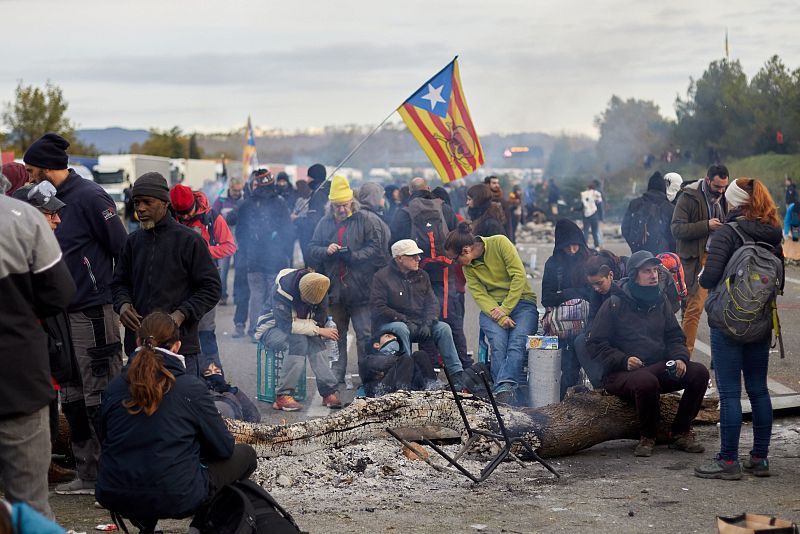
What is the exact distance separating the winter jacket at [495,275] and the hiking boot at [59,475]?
12.3 feet

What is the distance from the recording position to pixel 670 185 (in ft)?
40.8

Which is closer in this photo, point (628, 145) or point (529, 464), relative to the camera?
point (529, 464)

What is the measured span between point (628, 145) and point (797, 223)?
31.7 metres

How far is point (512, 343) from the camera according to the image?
926 cm

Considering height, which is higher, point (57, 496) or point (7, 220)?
point (7, 220)

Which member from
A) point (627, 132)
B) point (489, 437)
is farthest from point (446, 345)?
point (627, 132)

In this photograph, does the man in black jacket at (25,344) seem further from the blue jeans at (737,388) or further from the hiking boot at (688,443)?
the hiking boot at (688,443)

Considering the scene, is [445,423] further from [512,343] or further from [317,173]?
[317,173]

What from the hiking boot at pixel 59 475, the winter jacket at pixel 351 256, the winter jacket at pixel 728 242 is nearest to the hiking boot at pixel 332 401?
the winter jacket at pixel 351 256

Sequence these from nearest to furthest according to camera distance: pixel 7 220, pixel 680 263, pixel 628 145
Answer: pixel 7 220 → pixel 680 263 → pixel 628 145

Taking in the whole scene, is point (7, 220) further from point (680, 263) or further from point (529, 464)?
point (680, 263)

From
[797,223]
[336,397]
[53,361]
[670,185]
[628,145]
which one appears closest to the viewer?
[53,361]

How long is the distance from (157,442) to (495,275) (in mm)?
5013

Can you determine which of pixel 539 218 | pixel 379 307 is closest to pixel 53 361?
pixel 379 307
